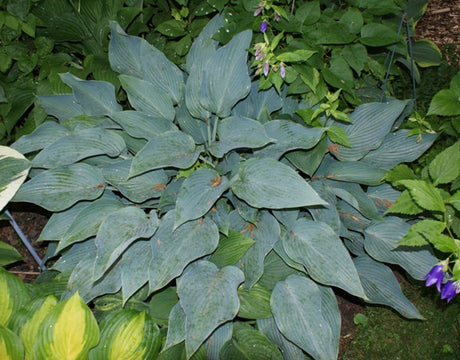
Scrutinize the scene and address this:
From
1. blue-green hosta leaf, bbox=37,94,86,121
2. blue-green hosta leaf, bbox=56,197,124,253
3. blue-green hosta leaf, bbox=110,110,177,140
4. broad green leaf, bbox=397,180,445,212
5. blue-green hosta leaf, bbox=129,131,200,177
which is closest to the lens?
broad green leaf, bbox=397,180,445,212

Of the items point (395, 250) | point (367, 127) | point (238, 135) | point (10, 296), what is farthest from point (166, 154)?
point (395, 250)

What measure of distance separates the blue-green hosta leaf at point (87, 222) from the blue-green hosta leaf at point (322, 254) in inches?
32.4

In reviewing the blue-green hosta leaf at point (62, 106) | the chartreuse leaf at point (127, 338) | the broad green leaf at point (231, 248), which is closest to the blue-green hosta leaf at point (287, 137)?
the broad green leaf at point (231, 248)

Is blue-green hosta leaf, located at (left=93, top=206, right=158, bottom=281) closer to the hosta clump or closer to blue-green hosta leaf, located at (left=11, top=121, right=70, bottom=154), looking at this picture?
the hosta clump

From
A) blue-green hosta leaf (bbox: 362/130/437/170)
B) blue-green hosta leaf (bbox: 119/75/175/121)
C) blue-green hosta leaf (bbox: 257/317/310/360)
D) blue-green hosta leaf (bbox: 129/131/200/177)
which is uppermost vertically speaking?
blue-green hosta leaf (bbox: 119/75/175/121)

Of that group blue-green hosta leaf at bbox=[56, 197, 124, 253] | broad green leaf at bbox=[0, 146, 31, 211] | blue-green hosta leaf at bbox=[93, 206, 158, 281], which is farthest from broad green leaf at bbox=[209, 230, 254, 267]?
broad green leaf at bbox=[0, 146, 31, 211]

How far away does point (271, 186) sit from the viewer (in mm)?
1867

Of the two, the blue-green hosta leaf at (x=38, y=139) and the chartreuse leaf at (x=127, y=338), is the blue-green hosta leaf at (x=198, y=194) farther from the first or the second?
the blue-green hosta leaf at (x=38, y=139)

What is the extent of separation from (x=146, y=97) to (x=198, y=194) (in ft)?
1.95

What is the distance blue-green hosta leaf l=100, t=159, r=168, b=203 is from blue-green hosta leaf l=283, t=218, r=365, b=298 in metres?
0.65

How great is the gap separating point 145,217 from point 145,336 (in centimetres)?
50

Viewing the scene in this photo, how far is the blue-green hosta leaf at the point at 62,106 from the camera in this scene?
236 cm

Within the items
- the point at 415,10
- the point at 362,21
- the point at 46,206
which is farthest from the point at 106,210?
the point at 415,10

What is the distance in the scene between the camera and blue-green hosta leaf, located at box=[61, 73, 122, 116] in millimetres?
2238
